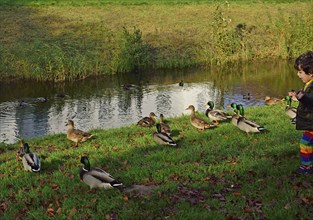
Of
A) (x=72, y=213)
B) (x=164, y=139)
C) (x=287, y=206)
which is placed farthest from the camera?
(x=164, y=139)

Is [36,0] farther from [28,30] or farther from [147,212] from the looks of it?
[147,212]

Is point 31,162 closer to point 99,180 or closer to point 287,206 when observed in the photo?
point 99,180

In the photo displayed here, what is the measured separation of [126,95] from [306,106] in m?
20.3

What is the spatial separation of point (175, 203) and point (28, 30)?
125ft

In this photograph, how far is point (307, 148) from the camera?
9.12 m

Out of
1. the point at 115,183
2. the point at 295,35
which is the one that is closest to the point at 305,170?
the point at 115,183

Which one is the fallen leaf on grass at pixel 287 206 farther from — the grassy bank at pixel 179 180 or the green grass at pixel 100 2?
the green grass at pixel 100 2

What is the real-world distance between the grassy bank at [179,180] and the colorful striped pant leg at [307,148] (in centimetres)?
36

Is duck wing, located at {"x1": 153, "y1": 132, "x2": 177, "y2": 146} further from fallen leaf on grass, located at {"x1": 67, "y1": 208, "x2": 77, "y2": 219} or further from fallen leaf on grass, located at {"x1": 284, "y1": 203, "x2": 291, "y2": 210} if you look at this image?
fallen leaf on grass, located at {"x1": 284, "y1": 203, "x2": 291, "y2": 210}

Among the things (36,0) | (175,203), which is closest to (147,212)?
(175,203)

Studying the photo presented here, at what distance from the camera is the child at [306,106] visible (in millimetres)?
8586

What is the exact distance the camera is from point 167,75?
34.7 meters

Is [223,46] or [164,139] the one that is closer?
[164,139]

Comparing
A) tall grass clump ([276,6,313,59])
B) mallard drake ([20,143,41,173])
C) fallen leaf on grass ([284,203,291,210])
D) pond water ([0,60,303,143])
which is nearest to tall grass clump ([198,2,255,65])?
pond water ([0,60,303,143])
